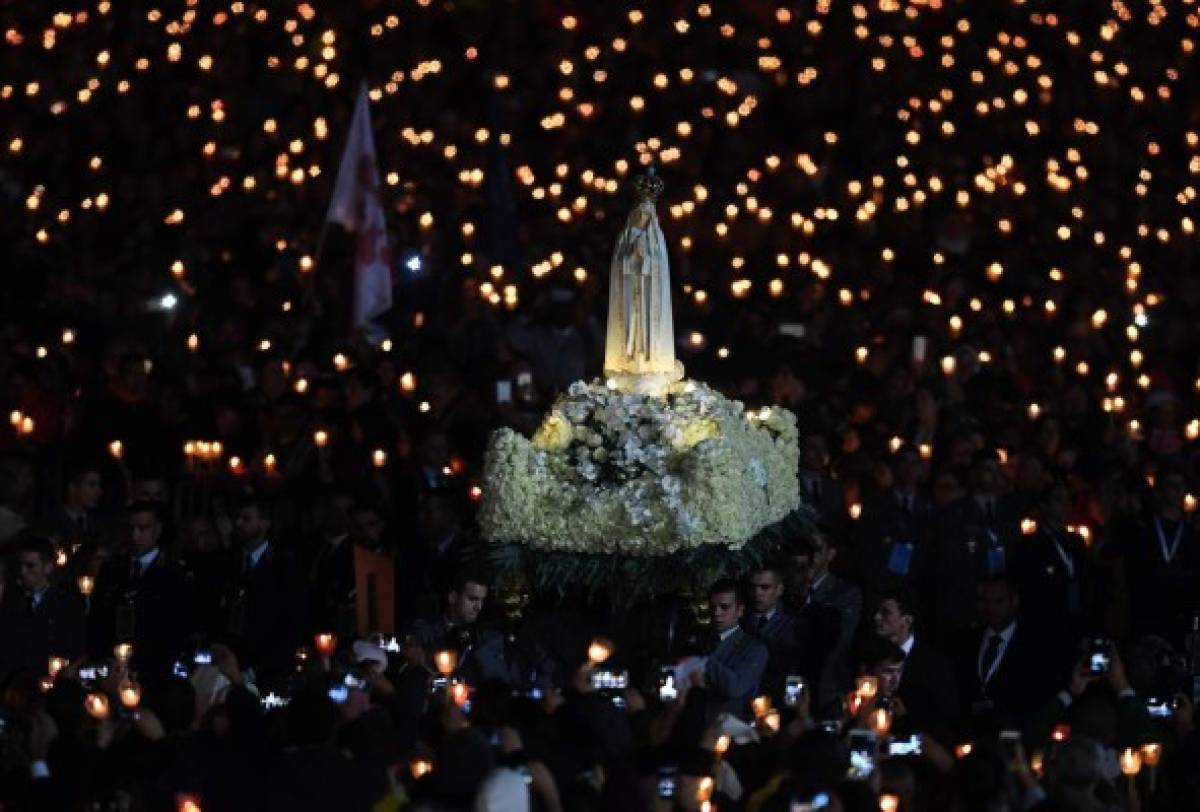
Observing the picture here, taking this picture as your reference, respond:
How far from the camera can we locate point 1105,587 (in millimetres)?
19453

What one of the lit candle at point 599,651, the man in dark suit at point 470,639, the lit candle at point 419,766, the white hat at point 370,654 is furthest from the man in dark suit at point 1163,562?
the lit candle at point 419,766

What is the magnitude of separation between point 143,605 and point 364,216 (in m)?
7.12

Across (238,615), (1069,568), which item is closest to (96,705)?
(238,615)

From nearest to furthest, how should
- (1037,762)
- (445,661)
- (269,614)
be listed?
(1037,762), (445,661), (269,614)

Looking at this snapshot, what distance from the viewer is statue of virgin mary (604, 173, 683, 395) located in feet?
55.1

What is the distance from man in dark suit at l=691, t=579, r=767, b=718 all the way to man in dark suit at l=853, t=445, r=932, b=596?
10.8 feet

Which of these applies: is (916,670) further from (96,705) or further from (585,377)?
(585,377)

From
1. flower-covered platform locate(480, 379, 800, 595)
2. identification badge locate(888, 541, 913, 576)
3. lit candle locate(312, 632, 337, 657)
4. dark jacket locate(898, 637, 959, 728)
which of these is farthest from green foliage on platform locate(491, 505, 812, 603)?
identification badge locate(888, 541, 913, 576)

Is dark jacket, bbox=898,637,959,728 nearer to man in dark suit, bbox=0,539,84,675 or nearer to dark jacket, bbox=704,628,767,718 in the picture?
dark jacket, bbox=704,628,767,718

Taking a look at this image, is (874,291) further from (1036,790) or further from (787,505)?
(1036,790)

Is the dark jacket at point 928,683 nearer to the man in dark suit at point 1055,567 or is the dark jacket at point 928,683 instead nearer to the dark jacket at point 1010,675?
the dark jacket at point 1010,675

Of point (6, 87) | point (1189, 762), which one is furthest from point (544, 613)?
point (6, 87)

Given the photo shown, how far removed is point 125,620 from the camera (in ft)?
57.4

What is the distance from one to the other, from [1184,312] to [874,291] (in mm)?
2409
